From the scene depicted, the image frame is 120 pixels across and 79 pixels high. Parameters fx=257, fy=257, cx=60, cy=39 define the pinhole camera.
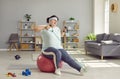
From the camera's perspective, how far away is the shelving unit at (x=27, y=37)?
37.4ft

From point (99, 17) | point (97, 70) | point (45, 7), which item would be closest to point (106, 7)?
point (99, 17)

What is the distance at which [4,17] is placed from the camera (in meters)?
11.4

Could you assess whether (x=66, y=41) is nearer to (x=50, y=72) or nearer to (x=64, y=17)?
(x=64, y=17)

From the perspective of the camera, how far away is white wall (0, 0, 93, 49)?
11430mm

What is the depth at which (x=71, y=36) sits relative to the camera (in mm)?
11766

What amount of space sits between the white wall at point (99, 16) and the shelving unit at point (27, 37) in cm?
274

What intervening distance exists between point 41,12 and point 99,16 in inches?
104

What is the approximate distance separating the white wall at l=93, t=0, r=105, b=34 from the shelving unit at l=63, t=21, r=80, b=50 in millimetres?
863

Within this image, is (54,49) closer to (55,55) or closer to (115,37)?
(55,55)

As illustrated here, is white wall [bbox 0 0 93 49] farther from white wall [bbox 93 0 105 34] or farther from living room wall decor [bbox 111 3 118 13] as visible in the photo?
living room wall decor [bbox 111 3 118 13]

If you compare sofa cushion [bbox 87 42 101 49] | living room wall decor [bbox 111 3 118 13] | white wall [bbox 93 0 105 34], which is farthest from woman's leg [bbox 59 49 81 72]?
white wall [bbox 93 0 105 34]

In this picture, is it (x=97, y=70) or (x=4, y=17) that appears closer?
(x=97, y=70)

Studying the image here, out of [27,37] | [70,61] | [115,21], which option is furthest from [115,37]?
[27,37]

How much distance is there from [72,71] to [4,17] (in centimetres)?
660
